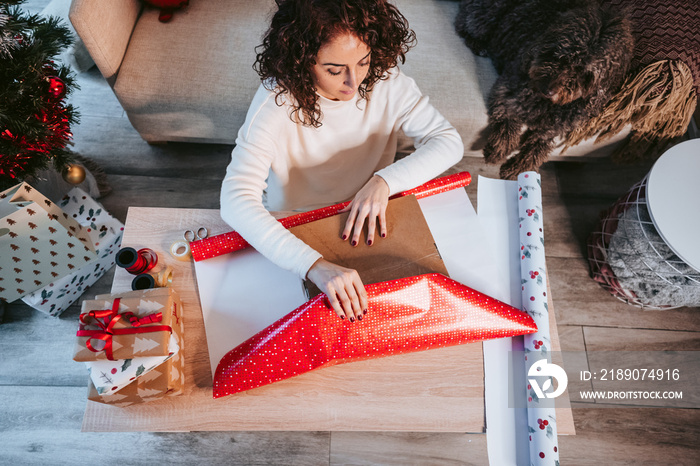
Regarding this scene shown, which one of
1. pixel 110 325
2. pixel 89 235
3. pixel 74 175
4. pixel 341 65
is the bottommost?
pixel 89 235

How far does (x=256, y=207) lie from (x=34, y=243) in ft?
2.17

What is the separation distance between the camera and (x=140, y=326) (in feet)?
2.52

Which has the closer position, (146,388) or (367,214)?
(146,388)

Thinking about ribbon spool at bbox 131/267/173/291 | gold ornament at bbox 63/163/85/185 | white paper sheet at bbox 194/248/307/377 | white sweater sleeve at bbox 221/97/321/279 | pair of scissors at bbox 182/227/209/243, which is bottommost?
gold ornament at bbox 63/163/85/185

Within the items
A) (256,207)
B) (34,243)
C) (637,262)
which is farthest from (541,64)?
(34,243)

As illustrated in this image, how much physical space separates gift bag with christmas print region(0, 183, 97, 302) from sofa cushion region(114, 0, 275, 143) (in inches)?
21.1

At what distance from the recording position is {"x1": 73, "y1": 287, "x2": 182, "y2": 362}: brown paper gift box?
0.74 metres

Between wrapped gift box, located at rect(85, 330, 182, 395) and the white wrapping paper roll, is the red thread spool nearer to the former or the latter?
wrapped gift box, located at rect(85, 330, 182, 395)

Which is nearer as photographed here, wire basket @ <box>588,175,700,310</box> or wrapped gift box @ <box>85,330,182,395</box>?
wrapped gift box @ <box>85,330,182,395</box>

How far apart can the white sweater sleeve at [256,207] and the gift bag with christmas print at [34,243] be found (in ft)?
1.72

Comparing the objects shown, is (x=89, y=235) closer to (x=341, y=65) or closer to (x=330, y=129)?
(x=330, y=129)

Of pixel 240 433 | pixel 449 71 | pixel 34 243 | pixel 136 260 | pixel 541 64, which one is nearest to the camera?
pixel 136 260

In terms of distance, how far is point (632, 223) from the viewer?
1357mm

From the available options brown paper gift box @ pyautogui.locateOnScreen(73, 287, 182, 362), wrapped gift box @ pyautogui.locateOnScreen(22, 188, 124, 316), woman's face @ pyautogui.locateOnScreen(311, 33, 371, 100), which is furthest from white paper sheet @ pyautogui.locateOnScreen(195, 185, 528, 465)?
wrapped gift box @ pyautogui.locateOnScreen(22, 188, 124, 316)
